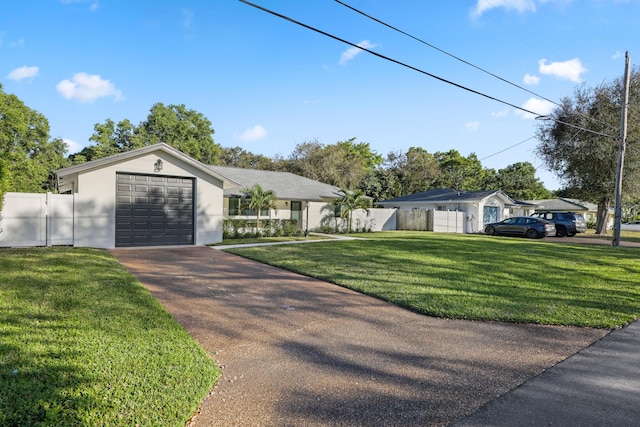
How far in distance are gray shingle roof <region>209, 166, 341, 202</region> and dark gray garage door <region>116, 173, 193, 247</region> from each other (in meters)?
5.80

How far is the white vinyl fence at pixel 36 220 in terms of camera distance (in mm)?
11477

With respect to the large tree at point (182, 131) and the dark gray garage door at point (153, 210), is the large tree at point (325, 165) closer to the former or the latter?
the large tree at point (182, 131)

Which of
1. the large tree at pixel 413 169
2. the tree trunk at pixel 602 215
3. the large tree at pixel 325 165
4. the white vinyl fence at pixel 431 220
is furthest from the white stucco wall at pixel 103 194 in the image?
the large tree at pixel 413 169

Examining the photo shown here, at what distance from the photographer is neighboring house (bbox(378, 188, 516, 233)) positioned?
89.8ft

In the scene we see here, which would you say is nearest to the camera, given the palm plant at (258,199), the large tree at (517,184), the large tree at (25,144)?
the palm plant at (258,199)

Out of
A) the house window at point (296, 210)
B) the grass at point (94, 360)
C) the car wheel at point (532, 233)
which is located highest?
the house window at point (296, 210)

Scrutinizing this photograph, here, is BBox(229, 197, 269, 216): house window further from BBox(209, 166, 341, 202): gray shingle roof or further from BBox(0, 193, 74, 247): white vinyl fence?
BBox(0, 193, 74, 247): white vinyl fence

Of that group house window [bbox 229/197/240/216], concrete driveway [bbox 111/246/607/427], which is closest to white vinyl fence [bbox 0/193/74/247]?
concrete driveway [bbox 111/246/607/427]

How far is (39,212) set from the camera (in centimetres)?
1191

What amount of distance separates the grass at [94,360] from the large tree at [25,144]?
28098 millimetres

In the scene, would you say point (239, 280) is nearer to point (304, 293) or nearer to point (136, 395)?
point (304, 293)

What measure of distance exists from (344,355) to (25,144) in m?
40.4

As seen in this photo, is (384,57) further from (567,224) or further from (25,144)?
(25,144)

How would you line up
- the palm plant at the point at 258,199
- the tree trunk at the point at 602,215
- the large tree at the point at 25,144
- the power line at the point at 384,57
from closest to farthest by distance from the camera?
the power line at the point at 384,57, the palm plant at the point at 258,199, the tree trunk at the point at 602,215, the large tree at the point at 25,144
